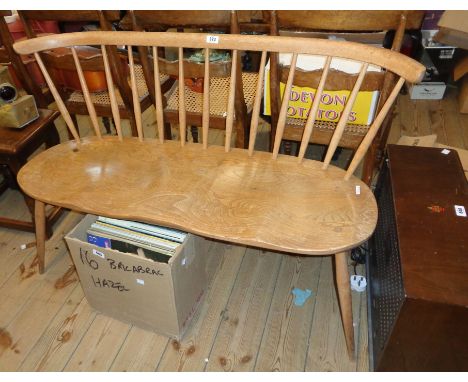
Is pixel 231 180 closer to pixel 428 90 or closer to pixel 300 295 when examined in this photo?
pixel 300 295

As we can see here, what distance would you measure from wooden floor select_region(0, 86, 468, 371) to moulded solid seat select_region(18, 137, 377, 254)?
0.50 metres

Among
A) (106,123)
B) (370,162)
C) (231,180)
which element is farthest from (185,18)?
(106,123)

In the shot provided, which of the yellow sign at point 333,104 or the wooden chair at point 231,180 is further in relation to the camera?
the yellow sign at point 333,104

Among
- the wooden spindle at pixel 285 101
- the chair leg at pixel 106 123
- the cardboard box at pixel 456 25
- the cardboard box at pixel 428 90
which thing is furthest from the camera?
the cardboard box at pixel 428 90

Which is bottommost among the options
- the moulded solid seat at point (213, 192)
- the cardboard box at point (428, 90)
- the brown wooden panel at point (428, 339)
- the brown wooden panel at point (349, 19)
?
the cardboard box at point (428, 90)

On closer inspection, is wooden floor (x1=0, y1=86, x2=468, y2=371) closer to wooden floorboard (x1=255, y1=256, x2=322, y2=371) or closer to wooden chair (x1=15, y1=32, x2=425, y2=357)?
wooden floorboard (x1=255, y1=256, x2=322, y2=371)

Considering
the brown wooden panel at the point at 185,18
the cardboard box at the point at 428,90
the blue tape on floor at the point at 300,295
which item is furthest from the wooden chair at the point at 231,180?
the cardboard box at the point at 428,90

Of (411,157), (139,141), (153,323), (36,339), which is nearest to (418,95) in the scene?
(411,157)

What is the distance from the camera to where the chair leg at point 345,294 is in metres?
1.10

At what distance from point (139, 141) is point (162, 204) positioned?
16.2 inches

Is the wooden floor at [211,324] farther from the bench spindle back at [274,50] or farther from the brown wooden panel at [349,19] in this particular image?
the brown wooden panel at [349,19]

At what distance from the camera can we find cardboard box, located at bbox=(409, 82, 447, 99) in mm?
2744

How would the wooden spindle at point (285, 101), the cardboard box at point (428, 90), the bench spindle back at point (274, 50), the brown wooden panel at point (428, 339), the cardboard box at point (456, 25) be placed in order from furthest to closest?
the cardboard box at point (428, 90), the cardboard box at point (456, 25), the wooden spindle at point (285, 101), the bench spindle back at point (274, 50), the brown wooden panel at point (428, 339)
